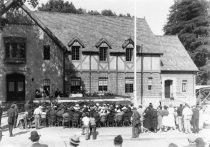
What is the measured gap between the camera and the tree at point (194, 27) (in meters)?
56.8

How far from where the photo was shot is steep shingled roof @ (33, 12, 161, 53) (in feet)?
134

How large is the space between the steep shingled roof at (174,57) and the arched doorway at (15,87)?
17285mm

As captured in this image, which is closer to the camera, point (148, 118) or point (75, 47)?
point (148, 118)

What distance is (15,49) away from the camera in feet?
117

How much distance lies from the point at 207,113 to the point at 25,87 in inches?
750

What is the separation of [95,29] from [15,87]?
39.6 ft

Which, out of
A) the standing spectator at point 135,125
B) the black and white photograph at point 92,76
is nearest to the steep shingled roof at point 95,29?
the black and white photograph at point 92,76

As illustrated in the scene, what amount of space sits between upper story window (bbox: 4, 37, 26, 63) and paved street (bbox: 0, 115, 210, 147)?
45.7 feet

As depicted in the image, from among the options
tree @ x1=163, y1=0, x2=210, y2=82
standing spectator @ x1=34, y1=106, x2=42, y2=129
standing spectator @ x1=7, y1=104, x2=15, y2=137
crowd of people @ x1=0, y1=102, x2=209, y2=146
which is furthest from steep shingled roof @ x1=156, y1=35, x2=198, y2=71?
standing spectator @ x1=7, y1=104, x2=15, y2=137

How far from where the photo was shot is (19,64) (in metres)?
36.1

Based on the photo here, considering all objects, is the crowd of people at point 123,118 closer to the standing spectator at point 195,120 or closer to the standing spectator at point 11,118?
the standing spectator at point 195,120

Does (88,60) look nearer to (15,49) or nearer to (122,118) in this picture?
(15,49)

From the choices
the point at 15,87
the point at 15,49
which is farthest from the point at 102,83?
the point at 15,49

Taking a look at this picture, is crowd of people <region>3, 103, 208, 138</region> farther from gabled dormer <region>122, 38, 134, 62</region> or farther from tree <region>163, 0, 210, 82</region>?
tree <region>163, 0, 210, 82</region>
